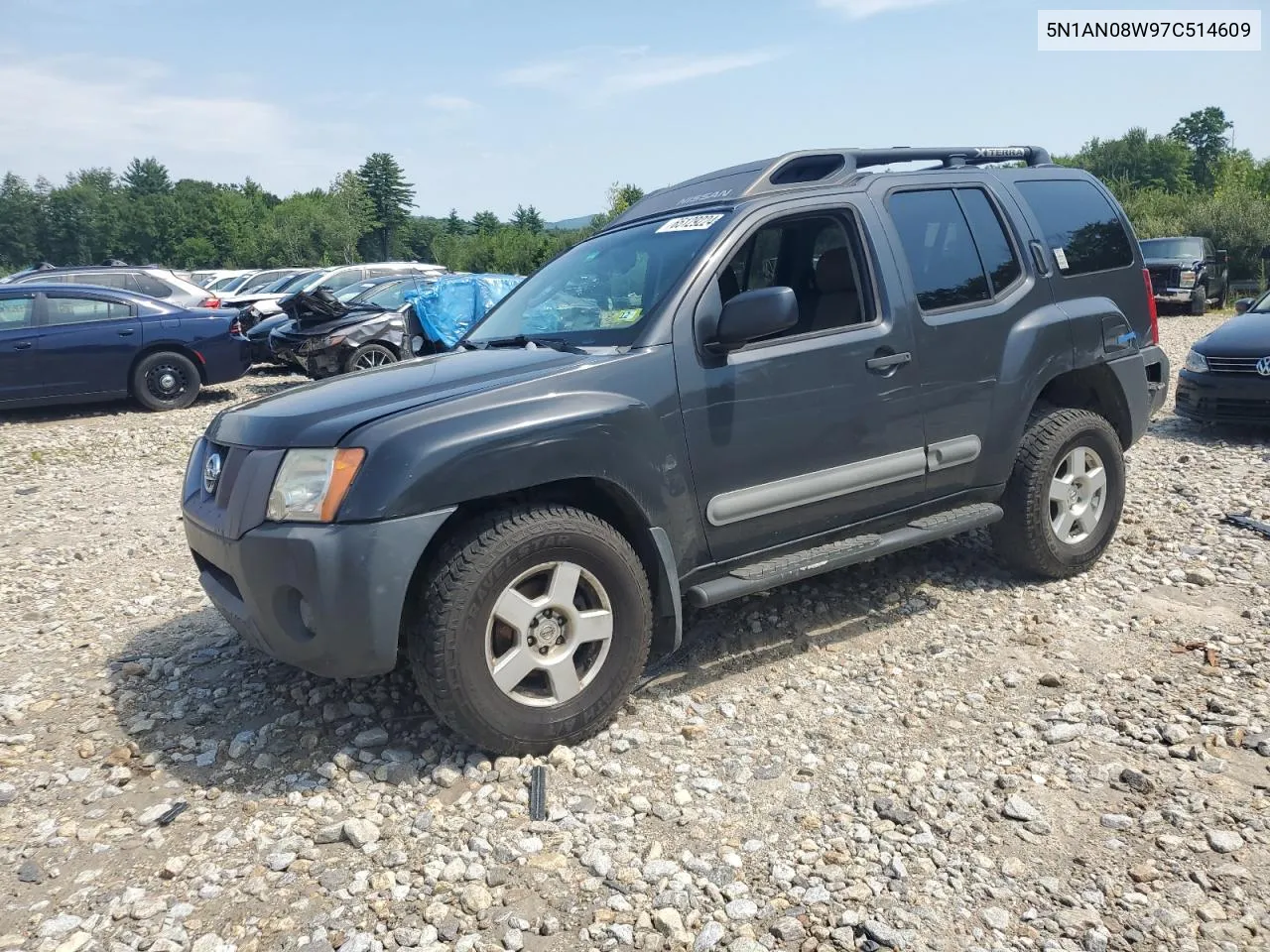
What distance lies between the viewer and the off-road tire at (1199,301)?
1989cm

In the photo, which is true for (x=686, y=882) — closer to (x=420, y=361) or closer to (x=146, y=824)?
(x=146, y=824)

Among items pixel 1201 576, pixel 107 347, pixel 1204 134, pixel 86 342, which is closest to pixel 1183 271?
pixel 1201 576

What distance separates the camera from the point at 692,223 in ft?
13.4

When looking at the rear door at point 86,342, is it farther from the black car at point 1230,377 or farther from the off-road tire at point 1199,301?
the off-road tire at point 1199,301

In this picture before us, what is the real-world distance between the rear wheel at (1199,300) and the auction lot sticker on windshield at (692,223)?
1949 cm

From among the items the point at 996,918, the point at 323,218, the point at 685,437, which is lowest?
the point at 996,918

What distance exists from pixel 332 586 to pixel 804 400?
1.95 metres

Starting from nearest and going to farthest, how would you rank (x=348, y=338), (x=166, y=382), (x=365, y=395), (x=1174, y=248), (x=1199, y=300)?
1. (x=365, y=395)
2. (x=166, y=382)
3. (x=348, y=338)
4. (x=1199, y=300)
5. (x=1174, y=248)

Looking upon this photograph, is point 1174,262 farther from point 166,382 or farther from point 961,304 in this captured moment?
point 166,382

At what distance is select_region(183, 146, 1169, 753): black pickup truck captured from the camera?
10.3ft

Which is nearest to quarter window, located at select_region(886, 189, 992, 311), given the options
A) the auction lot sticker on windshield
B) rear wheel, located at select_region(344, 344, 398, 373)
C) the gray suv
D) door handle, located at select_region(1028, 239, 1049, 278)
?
door handle, located at select_region(1028, 239, 1049, 278)

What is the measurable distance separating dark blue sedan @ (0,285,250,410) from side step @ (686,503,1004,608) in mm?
10425

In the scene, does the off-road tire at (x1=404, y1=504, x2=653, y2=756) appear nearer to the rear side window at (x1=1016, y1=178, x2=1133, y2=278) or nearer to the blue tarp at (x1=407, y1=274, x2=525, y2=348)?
the rear side window at (x1=1016, y1=178, x2=1133, y2=278)

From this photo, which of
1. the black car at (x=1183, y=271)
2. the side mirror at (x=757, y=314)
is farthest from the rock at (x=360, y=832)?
the black car at (x=1183, y=271)
